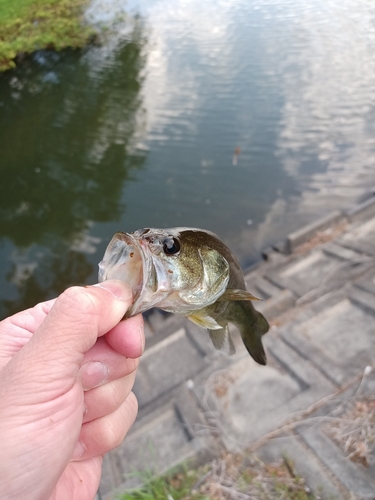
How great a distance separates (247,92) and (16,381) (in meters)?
11.7

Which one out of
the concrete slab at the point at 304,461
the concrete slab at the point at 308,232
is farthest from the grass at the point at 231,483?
the concrete slab at the point at 308,232

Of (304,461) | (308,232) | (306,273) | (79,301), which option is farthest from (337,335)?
(79,301)

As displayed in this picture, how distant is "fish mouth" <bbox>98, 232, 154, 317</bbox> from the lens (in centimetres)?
150

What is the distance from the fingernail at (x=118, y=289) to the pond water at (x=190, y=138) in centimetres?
582

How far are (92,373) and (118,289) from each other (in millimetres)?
487

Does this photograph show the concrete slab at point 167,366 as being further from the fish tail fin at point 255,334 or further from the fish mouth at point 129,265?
the fish mouth at point 129,265

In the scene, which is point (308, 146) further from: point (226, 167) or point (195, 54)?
point (195, 54)

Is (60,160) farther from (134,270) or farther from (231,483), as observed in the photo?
(134,270)

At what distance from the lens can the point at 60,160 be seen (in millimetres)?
11203

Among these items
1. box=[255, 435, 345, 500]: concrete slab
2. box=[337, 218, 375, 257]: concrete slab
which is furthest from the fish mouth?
box=[337, 218, 375, 257]: concrete slab

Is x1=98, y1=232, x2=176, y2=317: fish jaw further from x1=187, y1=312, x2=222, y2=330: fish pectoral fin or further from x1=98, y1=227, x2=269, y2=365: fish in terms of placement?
x1=187, y1=312, x2=222, y2=330: fish pectoral fin

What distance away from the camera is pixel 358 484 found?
9.77ft

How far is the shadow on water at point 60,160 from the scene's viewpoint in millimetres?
8273

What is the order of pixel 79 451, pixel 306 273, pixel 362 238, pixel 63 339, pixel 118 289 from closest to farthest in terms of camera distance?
pixel 63 339, pixel 118 289, pixel 79 451, pixel 306 273, pixel 362 238
